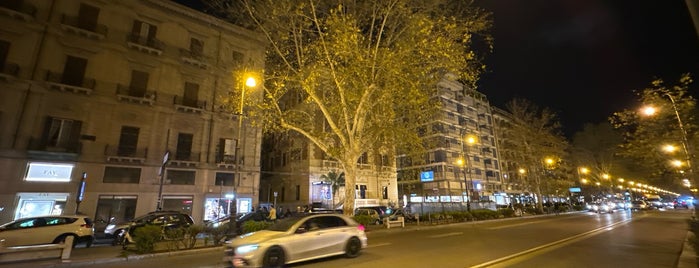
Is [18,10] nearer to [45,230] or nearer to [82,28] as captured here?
[82,28]

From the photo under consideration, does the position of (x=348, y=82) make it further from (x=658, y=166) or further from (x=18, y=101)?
(x=658, y=166)

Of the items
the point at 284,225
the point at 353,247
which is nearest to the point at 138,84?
the point at 284,225

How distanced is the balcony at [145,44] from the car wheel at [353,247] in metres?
25.7

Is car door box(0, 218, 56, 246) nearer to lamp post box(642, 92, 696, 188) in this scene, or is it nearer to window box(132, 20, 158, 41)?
window box(132, 20, 158, 41)

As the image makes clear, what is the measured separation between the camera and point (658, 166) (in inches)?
992

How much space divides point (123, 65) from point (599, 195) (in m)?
106

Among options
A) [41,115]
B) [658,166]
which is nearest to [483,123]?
[658,166]

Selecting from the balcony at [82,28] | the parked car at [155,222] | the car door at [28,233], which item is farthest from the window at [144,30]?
the car door at [28,233]

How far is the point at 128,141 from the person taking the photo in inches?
962

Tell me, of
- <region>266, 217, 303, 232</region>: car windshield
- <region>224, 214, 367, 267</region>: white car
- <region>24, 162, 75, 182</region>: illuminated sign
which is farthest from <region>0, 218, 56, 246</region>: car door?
<region>266, 217, 303, 232</region>: car windshield

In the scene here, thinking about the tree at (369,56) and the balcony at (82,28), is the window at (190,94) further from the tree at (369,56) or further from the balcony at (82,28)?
the tree at (369,56)

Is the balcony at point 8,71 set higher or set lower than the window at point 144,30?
lower

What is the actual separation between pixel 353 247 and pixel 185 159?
71.8ft

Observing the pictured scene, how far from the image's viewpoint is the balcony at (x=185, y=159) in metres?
25.7
